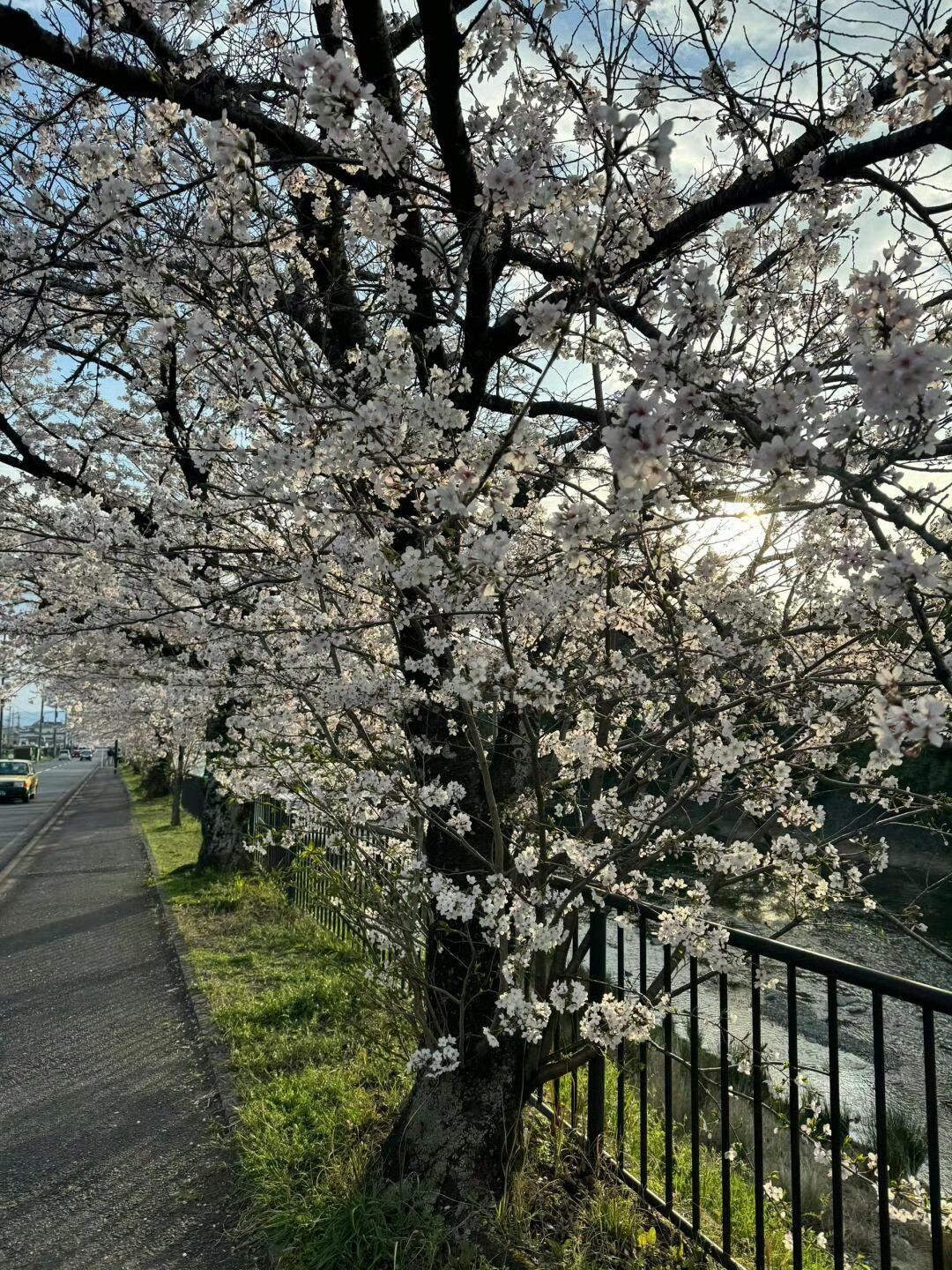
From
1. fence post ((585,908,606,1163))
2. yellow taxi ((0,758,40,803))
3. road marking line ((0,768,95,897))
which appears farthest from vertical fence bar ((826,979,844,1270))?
yellow taxi ((0,758,40,803))

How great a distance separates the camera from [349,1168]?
3.28 metres

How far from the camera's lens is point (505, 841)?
11.5ft

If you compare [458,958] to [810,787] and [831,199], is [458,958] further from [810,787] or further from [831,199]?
[831,199]

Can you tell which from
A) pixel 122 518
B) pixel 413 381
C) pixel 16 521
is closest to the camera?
pixel 413 381

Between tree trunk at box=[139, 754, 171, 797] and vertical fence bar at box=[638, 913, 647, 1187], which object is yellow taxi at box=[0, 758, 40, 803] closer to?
tree trunk at box=[139, 754, 171, 797]

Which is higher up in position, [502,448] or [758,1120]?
[502,448]

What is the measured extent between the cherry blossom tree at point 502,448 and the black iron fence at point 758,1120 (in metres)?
0.28

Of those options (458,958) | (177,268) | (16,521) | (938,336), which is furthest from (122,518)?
(938,336)

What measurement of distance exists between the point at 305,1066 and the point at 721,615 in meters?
3.23

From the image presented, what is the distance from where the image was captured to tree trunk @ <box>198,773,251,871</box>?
10609 mm

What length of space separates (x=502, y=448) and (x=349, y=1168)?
291 cm

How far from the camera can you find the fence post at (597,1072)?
3.41 m

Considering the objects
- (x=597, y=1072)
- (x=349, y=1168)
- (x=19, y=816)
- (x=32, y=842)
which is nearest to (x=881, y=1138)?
(x=597, y=1072)

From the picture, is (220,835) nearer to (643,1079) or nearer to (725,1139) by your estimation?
(643,1079)
